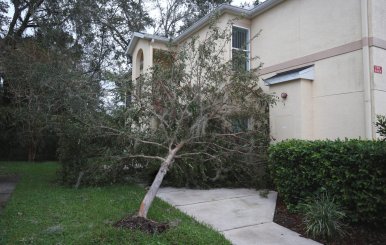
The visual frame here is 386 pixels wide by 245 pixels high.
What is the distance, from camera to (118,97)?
8.57 metres

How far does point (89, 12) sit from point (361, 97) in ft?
57.7

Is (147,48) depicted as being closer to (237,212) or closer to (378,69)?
(378,69)

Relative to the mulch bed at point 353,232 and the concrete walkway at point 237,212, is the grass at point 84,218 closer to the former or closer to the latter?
the concrete walkway at point 237,212

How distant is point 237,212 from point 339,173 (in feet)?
6.94

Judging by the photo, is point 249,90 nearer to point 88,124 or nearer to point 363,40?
point 363,40

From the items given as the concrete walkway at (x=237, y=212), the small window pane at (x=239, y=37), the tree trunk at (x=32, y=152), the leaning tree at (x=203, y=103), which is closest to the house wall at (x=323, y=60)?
the leaning tree at (x=203, y=103)

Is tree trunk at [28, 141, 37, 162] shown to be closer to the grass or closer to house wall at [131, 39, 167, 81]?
house wall at [131, 39, 167, 81]

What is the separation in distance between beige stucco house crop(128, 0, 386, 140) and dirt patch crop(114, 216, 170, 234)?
514 cm

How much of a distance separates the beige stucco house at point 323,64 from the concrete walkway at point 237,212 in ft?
7.75

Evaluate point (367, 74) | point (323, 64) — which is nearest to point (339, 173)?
point (367, 74)

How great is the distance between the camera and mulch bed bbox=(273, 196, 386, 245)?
16.3 ft

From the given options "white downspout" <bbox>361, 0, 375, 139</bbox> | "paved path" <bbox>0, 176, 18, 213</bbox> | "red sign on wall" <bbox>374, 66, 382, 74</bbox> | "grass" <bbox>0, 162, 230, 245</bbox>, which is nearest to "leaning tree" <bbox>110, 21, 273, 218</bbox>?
"grass" <bbox>0, 162, 230, 245</bbox>

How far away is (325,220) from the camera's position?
5184 mm

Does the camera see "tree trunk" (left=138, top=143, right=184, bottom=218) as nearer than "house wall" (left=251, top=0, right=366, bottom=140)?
Yes
